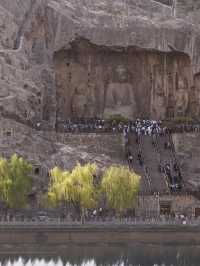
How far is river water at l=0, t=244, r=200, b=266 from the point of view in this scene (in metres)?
61.5

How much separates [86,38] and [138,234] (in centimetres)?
2761

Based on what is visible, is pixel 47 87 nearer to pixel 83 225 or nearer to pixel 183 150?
pixel 183 150

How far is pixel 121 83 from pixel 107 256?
112ft

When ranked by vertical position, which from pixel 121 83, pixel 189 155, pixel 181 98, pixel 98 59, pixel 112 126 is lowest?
pixel 189 155

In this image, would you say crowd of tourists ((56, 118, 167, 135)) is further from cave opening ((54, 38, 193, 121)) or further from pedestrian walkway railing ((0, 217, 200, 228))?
pedestrian walkway railing ((0, 217, 200, 228))

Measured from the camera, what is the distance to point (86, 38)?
8862 cm

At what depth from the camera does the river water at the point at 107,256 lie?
202 ft

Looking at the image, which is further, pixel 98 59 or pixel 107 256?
pixel 98 59

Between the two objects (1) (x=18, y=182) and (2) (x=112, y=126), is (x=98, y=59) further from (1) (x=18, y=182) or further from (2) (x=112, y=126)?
(1) (x=18, y=182)

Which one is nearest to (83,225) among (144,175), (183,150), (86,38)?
(144,175)

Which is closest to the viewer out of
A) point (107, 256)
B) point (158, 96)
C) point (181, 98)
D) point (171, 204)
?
point (107, 256)

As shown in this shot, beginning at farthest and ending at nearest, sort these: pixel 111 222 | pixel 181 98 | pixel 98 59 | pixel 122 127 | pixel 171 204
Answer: pixel 181 98
pixel 98 59
pixel 122 127
pixel 171 204
pixel 111 222

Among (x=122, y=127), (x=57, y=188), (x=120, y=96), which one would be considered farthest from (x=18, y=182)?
(x=120, y=96)

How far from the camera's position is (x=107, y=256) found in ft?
211
